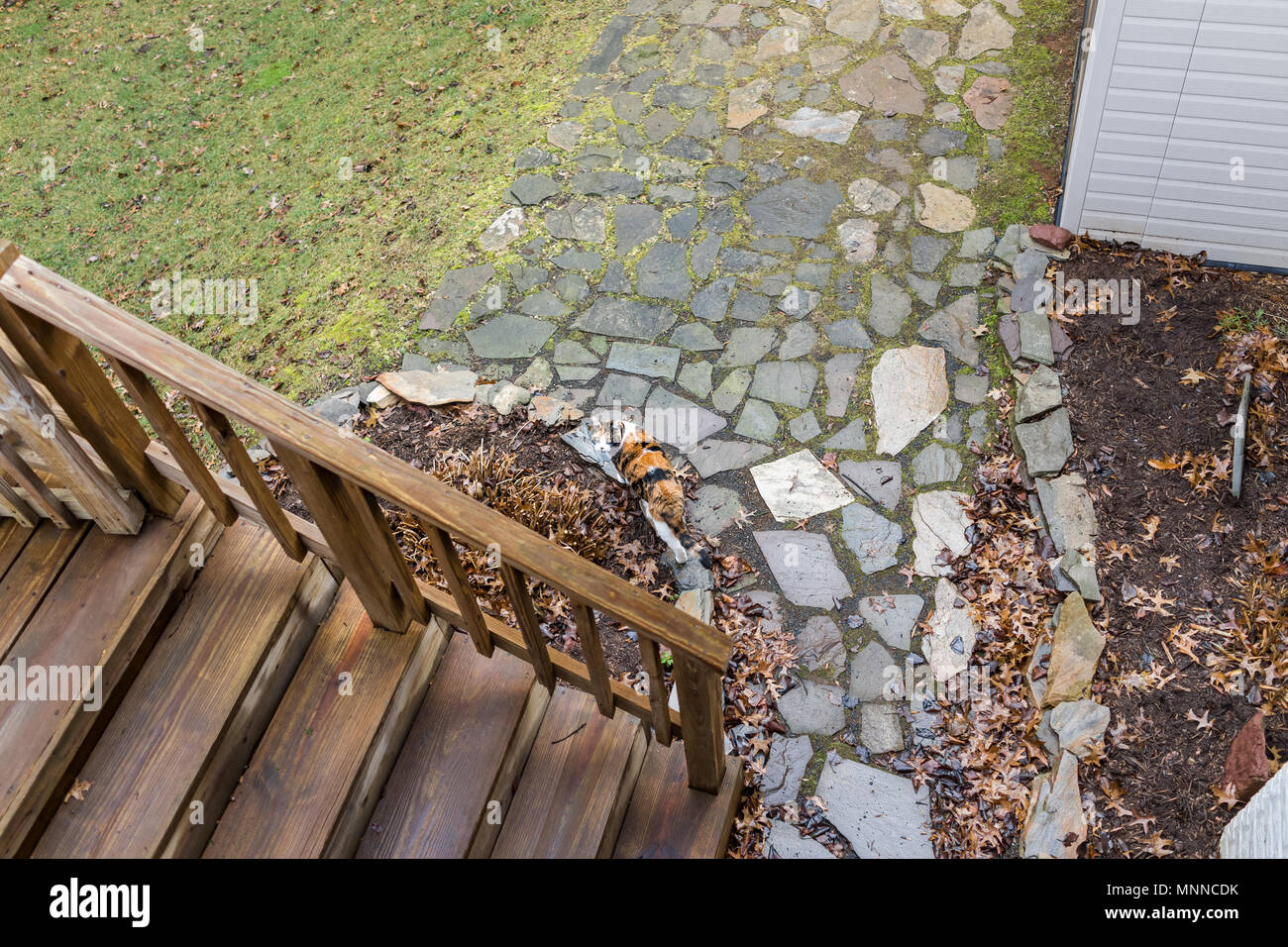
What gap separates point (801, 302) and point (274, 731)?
4114mm

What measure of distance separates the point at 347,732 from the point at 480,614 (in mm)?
604

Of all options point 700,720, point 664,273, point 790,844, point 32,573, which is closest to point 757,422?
point 664,273

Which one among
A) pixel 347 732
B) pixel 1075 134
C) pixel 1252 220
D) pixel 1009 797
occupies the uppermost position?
pixel 347 732

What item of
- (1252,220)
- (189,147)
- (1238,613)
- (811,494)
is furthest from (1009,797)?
(189,147)

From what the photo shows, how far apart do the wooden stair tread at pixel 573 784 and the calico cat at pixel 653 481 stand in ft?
4.81

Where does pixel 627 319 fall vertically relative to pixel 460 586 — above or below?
below

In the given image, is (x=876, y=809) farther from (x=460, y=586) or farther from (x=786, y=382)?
(x=786, y=382)

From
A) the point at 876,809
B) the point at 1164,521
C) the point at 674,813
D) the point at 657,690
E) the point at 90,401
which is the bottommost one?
the point at 876,809

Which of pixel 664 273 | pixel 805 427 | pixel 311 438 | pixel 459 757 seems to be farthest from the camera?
pixel 664 273

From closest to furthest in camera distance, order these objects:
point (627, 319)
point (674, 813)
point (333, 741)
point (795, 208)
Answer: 1. point (333, 741)
2. point (674, 813)
3. point (627, 319)
4. point (795, 208)

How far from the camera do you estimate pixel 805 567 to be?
16.3ft

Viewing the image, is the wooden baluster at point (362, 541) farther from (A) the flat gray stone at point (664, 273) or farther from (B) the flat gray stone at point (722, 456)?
(A) the flat gray stone at point (664, 273)

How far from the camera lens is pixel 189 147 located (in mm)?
7719
